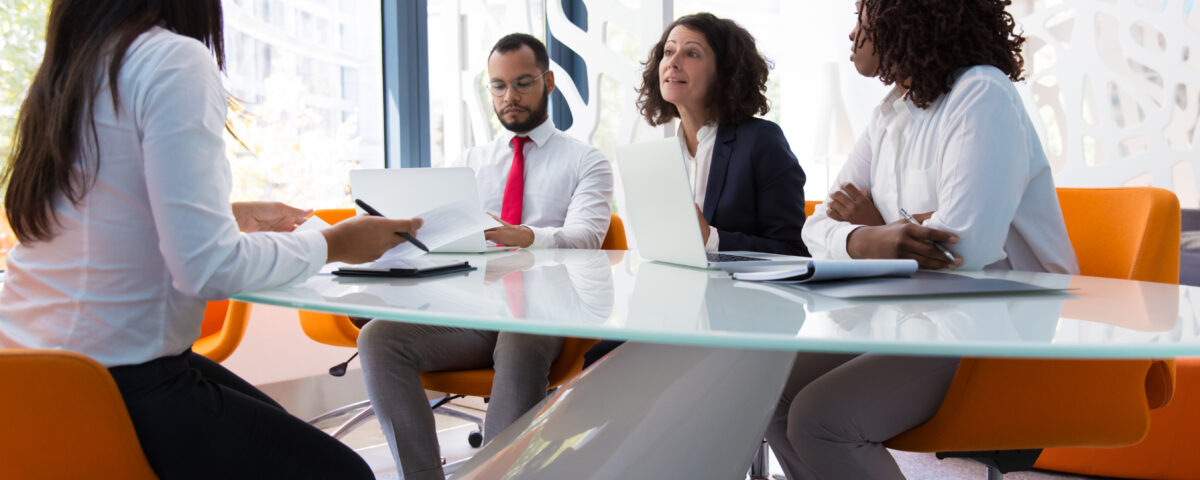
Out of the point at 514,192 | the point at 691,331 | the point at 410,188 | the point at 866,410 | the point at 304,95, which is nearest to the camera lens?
the point at 691,331

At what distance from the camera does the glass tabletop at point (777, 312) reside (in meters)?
0.77

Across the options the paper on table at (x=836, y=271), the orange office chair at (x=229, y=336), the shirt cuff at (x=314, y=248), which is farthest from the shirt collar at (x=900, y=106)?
the orange office chair at (x=229, y=336)

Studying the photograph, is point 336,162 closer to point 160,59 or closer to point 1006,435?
point 160,59

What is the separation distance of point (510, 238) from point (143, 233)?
1108 millimetres

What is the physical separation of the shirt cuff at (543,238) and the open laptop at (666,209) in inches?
24.4

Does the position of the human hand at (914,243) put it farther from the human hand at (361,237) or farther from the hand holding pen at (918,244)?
the human hand at (361,237)

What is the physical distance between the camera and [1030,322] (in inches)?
34.9

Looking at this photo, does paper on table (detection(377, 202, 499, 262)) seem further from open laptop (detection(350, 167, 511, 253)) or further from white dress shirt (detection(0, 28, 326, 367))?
white dress shirt (detection(0, 28, 326, 367))

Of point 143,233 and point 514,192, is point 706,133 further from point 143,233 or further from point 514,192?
point 143,233

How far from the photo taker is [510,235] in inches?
85.1

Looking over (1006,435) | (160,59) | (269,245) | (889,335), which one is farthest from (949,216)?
(160,59)

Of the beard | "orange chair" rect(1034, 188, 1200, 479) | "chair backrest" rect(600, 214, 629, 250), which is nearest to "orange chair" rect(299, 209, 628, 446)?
"chair backrest" rect(600, 214, 629, 250)

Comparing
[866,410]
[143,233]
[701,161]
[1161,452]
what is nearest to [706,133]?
[701,161]

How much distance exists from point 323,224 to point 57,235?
1.88 feet
